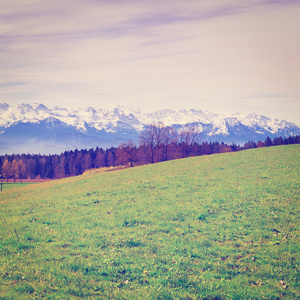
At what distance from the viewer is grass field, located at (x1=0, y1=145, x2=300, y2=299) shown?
9180 millimetres

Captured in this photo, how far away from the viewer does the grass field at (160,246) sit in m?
9.18

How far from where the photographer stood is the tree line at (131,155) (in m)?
82.6

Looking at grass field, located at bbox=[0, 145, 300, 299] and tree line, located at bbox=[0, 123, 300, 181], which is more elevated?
tree line, located at bbox=[0, 123, 300, 181]

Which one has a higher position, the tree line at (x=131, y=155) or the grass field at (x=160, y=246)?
the tree line at (x=131, y=155)

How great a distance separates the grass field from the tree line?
5808cm

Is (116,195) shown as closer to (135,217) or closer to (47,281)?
(135,217)

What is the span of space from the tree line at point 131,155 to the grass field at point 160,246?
58.1 meters

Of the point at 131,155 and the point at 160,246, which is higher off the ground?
the point at 131,155

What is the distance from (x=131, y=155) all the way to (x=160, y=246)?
2843 inches

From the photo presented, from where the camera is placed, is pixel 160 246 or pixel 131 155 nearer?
pixel 160 246

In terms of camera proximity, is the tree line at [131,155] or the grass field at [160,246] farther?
the tree line at [131,155]

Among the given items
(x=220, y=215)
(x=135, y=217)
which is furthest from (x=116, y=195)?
(x=220, y=215)

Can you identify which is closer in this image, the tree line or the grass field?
the grass field

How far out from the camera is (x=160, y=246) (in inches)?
508
